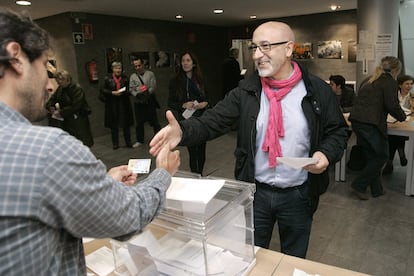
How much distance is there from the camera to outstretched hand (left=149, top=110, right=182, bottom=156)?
53.6 inches

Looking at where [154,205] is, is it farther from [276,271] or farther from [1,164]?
[276,271]

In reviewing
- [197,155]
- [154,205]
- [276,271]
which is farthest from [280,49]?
[197,155]

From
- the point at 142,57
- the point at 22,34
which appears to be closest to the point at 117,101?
the point at 142,57

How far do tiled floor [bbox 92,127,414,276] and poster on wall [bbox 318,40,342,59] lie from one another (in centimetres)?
491

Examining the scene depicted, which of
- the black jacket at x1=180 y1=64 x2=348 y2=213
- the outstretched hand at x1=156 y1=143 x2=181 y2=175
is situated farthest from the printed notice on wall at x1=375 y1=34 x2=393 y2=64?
the outstretched hand at x1=156 y1=143 x2=181 y2=175

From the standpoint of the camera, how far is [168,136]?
4.80 feet

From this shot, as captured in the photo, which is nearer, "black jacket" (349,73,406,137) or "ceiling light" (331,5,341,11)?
"black jacket" (349,73,406,137)

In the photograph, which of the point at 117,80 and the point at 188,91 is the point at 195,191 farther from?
the point at 117,80

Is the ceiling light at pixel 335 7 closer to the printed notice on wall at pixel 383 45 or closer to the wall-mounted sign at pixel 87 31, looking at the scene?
the printed notice on wall at pixel 383 45

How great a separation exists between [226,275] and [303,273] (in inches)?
10.5

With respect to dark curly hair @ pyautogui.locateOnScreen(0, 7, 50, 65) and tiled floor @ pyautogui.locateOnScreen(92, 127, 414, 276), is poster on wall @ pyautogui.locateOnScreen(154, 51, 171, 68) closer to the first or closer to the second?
tiled floor @ pyautogui.locateOnScreen(92, 127, 414, 276)

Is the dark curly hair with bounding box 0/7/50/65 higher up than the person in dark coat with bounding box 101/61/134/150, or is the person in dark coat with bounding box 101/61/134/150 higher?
the dark curly hair with bounding box 0/7/50/65

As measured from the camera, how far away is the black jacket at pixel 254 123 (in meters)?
1.61

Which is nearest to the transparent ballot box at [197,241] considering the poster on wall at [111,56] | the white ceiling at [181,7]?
the white ceiling at [181,7]
